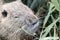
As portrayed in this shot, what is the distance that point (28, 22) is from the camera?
7.07 feet

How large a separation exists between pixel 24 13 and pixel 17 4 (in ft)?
0.56

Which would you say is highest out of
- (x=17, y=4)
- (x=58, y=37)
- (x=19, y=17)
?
(x=17, y=4)

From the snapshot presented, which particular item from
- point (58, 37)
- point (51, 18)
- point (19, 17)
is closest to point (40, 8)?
point (51, 18)

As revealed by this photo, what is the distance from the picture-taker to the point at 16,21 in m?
2.25

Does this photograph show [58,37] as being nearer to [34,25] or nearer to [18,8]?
[34,25]

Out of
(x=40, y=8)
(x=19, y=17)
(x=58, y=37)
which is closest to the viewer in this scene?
(x=58, y=37)

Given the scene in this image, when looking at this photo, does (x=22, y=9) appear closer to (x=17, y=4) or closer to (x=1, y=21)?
(x=17, y=4)

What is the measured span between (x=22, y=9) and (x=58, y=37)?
479 mm

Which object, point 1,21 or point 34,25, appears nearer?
point 34,25

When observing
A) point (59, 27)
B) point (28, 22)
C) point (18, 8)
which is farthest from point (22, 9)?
point (59, 27)

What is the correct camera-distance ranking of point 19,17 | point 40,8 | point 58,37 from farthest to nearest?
point 40,8 < point 19,17 < point 58,37

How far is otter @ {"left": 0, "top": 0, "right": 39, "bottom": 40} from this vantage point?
2148 millimetres

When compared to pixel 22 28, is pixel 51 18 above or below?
above

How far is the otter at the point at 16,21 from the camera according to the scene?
2.15 m
